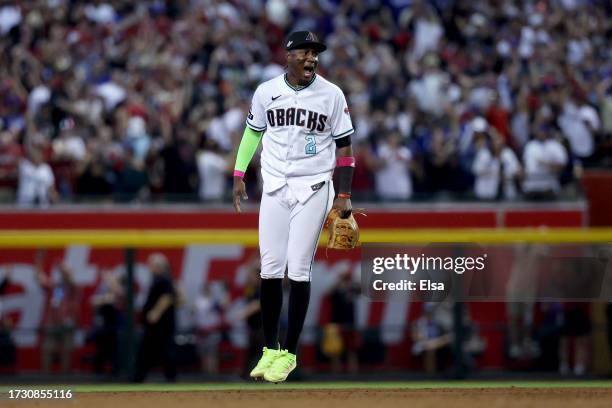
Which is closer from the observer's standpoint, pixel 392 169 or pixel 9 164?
pixel 9 164

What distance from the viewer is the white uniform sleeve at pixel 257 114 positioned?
27.7 feet

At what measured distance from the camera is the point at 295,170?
8.32 m

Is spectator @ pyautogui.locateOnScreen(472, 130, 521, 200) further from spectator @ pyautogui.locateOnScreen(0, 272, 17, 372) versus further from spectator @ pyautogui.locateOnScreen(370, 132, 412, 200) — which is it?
spectator @ pyautogui.locateOnScreen(0, 272, 17, 372)

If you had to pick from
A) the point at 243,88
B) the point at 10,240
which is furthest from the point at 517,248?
the point at 243,88

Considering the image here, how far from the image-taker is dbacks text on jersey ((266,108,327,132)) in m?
8.28

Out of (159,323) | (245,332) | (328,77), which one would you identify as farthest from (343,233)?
(328,77)

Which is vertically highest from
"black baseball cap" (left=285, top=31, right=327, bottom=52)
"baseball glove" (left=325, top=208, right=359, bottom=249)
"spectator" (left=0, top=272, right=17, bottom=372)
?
"black baseball cap" (left=285, top=31, right=327, bottom=52)

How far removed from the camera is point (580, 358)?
12.1 metres

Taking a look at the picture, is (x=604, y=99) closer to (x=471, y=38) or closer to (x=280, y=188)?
(x=471, y=38)

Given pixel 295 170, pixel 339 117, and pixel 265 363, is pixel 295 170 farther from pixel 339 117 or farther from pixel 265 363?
pixel 265 363

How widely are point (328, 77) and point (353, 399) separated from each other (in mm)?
7845

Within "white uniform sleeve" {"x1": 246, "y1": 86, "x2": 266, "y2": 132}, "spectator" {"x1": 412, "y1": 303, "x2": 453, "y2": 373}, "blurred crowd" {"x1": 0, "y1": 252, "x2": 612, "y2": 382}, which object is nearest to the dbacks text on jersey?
"white uniform sleeve" {"x1": 246, "y1": 86, "x2": 266, "y2": 132}

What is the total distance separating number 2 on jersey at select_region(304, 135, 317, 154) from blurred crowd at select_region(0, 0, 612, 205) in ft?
18.9

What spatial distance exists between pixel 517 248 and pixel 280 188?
360 cm
